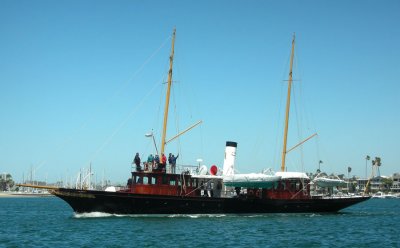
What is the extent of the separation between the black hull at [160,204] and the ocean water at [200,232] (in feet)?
1.89

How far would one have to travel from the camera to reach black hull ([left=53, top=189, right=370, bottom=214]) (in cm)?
3925

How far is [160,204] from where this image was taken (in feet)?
132

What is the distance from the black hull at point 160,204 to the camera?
3925cm

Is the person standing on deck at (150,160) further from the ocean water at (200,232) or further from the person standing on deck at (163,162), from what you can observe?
the ocean water at (200,232)

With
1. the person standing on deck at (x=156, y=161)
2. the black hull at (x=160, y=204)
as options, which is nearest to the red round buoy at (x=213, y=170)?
the black hull at (x=160, y=204)

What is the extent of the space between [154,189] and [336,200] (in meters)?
18.0

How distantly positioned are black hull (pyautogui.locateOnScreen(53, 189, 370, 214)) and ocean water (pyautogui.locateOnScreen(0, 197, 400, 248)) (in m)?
0.58

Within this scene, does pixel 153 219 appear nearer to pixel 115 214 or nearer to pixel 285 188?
pixel 115 214

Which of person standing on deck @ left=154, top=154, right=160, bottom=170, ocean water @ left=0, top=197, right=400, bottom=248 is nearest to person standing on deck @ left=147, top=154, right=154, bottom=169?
person standing on deck @ left=154, top=154, right=160, bottom=170

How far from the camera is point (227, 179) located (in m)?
43.2

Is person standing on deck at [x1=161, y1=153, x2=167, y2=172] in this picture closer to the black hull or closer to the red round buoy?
the black hull

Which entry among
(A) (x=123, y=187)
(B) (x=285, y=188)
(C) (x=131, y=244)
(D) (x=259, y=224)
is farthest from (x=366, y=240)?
(A) (x=123, y=187)

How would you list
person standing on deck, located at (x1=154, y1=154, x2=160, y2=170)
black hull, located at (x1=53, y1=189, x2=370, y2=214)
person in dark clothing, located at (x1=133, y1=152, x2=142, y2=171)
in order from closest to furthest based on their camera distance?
black hull, located at (x1=53, y1=189, x2=370, y2=214)
person standing on deck, located at (x1=154, y1=154, x2=160, y2=170)
person in dark clothing, located at (x1=133, y1=152, x2=142, y2=171)

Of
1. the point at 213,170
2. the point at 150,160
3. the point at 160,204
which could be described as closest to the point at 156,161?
the point at 150,160
